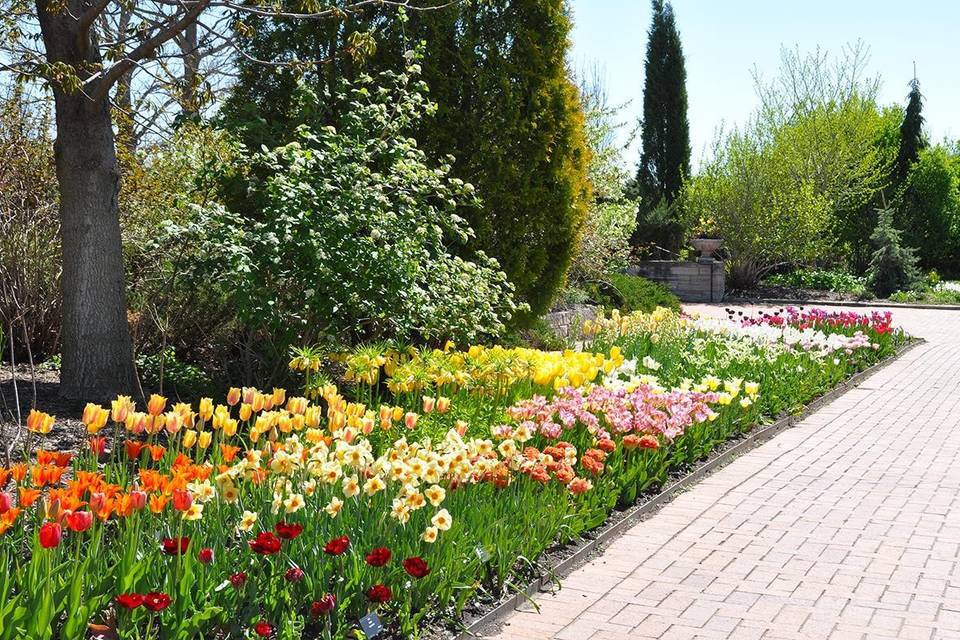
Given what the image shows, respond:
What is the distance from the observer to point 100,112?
731 cm

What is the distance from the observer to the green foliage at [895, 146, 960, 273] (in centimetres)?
3506

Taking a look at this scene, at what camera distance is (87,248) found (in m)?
7.23

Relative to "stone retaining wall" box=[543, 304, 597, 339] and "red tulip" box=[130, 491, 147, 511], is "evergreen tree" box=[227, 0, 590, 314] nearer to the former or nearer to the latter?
"stone retaining wall" box=[543, 304, 597, 339]

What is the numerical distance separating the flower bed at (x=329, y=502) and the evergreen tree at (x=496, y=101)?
127 inches

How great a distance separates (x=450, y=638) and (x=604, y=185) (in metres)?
14.6

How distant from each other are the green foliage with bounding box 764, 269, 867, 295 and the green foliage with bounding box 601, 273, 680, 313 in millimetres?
12711

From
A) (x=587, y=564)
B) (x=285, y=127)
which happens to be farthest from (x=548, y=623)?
(x=285, y=127)

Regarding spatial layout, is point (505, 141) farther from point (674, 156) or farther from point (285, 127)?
point (674, 156)

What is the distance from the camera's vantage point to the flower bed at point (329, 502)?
3131 mm

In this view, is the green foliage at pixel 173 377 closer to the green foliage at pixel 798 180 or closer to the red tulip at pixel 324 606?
the red tulip at pixel 324 606

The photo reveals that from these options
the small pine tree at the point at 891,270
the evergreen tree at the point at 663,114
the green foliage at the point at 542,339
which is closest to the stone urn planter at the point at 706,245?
the small pine tree at the point at 891,270

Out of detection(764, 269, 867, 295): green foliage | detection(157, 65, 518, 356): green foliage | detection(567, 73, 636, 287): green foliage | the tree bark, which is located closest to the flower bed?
detection(157, 65, 518, 356): green foliage

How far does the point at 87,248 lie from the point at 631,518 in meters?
4.46

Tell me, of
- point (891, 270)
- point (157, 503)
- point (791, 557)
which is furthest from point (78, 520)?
point (891, 270)
